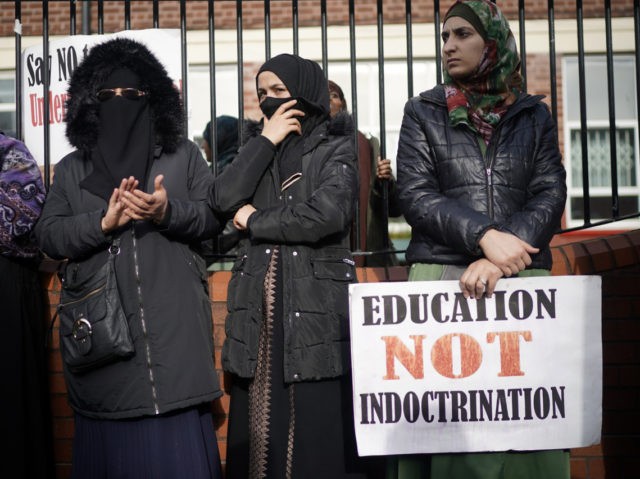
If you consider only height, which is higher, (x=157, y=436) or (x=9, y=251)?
(x=9, y=251)

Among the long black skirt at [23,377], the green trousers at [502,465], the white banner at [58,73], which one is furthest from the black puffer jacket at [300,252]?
the white banner at [58,73]

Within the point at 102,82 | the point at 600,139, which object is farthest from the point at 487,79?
the point at 600,139

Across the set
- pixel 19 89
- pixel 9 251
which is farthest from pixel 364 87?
pixel 9 251

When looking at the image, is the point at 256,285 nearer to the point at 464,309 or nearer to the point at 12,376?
the point at 464,309

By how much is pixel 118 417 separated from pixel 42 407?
809 millimetres

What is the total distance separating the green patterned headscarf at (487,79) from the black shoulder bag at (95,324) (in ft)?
4.95

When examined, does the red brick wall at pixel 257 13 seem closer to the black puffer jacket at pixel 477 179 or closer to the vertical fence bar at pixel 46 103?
the vertical fence bar at pixel 46 103

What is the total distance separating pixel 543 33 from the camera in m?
13.0

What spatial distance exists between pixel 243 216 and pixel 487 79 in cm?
114

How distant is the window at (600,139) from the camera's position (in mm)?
13141

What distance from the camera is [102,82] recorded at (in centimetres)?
405

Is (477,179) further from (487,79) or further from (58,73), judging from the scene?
(58,73)

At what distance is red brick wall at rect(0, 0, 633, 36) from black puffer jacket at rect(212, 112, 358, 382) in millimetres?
8827

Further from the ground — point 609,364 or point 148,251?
point 148,251
